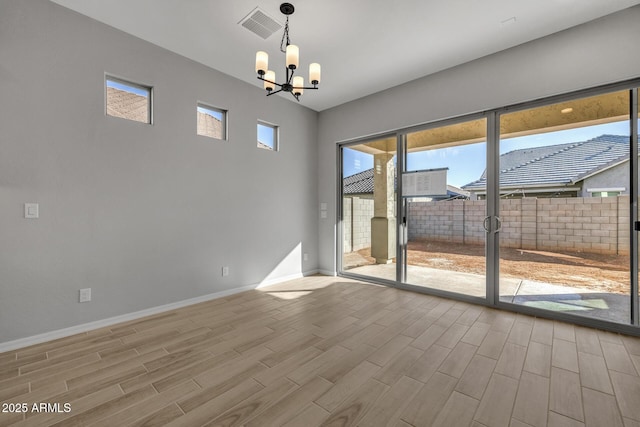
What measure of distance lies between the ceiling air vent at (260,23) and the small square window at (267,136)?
5.35 ft

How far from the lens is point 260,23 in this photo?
2.76 meters

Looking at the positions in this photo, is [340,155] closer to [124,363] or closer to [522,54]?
[522,54]

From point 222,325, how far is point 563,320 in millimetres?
3766

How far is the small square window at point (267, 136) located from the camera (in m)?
4.41

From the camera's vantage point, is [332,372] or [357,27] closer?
[332,372]

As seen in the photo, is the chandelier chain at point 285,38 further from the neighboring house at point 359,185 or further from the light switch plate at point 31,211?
the light switch plate at point 31,211

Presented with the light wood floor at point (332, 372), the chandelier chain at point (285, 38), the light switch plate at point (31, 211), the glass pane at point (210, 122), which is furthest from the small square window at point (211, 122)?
the light wood floor at point (332, 372)

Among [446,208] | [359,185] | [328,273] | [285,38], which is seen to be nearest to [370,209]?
[359,185]

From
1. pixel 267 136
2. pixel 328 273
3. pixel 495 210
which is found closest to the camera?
pixel 495 210

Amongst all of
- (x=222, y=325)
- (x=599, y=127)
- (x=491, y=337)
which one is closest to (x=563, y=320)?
(x=491, y=337)

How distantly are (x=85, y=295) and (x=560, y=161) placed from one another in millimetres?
5402

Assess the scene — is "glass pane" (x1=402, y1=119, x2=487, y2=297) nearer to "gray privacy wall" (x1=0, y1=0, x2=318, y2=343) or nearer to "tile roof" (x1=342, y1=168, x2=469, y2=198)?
"tile roof" (x1=342, y1=168, x2=469, y2=198)

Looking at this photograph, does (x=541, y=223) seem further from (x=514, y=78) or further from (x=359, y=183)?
(x=359, y=183)

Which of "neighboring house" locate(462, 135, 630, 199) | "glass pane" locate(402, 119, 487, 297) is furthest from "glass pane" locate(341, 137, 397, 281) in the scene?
"neighboring house" locate(462, 135, 630, 199)
